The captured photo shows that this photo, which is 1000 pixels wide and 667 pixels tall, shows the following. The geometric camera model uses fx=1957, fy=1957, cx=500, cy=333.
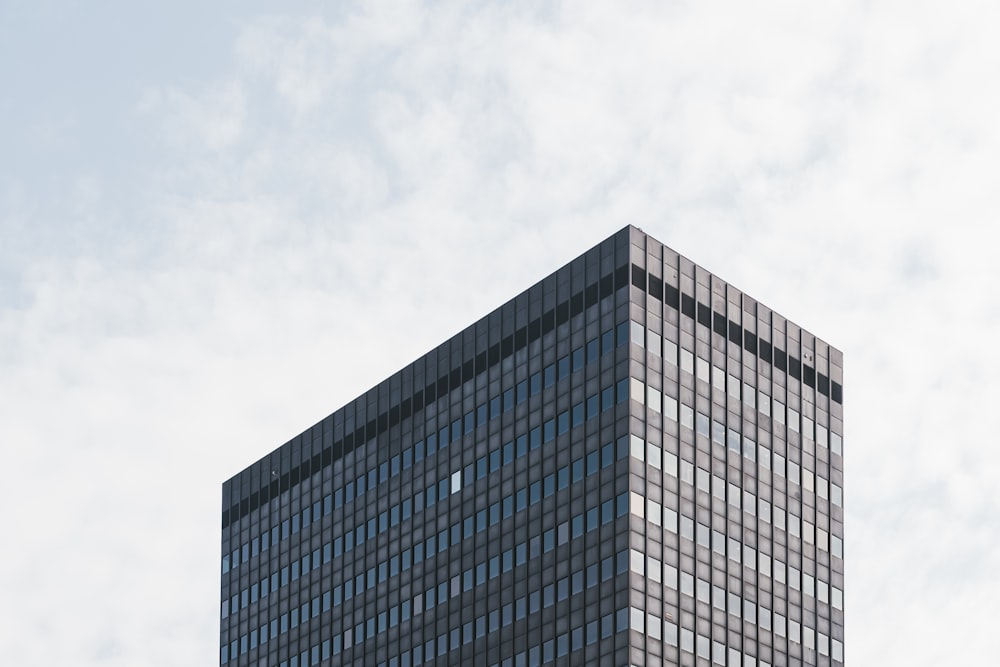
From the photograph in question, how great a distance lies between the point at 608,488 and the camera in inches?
5064

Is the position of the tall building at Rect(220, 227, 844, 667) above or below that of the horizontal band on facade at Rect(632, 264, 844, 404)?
below

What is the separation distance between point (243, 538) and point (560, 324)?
51024 mm

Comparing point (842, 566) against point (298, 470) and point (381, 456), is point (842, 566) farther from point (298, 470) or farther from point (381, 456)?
point (298, 470)

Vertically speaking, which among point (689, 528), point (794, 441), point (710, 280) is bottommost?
point (689, 528)

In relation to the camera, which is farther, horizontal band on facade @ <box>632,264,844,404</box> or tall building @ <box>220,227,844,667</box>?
horizontal band on facade @ <box>632,264,844,404</box>

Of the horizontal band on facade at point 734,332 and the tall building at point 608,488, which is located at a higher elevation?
the horizontal band on facade at point 734,332

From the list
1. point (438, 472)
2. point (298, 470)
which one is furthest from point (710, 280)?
point (298, 470)

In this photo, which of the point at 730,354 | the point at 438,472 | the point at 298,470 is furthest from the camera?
the point at 298,470

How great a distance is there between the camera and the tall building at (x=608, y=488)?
128 metres

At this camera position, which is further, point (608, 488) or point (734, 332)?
point (734, 332)

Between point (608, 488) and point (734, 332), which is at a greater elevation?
point (734, 332)

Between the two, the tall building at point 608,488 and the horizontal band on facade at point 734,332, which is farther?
the horizontal band on facade at point 734,332

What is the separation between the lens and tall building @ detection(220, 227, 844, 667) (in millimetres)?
128375

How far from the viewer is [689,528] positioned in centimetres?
13062
